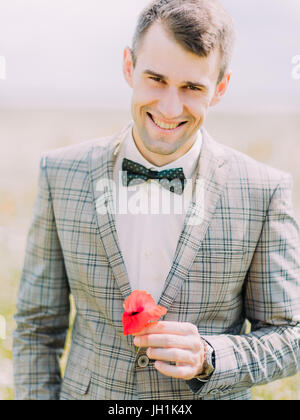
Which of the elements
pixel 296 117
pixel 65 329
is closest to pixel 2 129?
pixel 296 117

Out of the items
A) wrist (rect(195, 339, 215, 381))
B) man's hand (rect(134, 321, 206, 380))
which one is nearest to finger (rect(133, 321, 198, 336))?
man's hand (rect(134, 321, 206, 380))

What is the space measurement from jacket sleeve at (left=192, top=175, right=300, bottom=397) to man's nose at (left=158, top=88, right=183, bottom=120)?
1.63 feet

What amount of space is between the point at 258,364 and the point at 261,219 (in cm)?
54

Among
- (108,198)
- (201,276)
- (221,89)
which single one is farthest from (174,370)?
(221,89)

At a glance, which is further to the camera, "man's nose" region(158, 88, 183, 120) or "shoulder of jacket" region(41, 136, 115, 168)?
"shoulder of jacket" region(41, 136, 115, 168)

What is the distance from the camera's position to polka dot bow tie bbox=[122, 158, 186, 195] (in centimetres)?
209

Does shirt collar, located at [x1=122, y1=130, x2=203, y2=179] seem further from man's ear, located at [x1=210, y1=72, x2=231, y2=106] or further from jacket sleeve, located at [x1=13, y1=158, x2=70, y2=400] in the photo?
jacket sleeve, located at [x1=13, y1=158, x2=70, y2=400]

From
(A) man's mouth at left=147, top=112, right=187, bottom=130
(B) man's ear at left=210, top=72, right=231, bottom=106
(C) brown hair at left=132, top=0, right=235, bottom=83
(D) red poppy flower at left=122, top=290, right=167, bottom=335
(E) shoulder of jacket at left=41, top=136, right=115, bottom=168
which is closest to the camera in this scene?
(D) red poppy flower at left=122, top=290, right=167, bottom=335

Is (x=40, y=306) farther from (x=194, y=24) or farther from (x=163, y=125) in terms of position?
(x=194, y=24)

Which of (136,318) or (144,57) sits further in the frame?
(144,57)

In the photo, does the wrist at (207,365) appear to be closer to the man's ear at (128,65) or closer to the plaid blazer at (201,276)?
the plaid blazer at (201,276)

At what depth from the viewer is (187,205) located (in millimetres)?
2053

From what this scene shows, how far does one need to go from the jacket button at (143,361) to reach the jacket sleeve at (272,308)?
0.25m
